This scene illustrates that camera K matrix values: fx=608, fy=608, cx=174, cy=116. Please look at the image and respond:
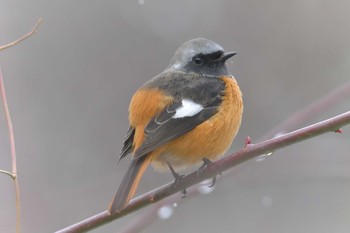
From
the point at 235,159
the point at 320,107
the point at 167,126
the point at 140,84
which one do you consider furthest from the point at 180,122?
the point at 140,84

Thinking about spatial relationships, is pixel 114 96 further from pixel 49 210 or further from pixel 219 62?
pixel 219 62

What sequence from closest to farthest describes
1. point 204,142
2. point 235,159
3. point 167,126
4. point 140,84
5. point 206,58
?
point 235,159
point 167,126
point 204,142
point 206,58
point 140,84

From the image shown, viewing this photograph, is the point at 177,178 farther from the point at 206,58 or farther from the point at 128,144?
the point at 206,58

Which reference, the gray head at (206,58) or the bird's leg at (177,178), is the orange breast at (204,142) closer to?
the bird's leg at (177,178)

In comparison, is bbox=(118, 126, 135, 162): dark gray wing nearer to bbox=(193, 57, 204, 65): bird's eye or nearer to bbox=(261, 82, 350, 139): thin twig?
bbox=(193, 57, 204, 65): bird's eye

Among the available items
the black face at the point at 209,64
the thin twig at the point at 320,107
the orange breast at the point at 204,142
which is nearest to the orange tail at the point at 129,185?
the orange breast at the point at 204,142

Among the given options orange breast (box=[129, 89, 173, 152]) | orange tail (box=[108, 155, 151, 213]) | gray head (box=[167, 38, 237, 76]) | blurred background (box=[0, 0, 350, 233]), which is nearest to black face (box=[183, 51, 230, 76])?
gray head (box=[167, 38, 237, 76])

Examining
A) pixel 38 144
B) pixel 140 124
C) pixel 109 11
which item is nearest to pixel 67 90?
pixel 38 144
